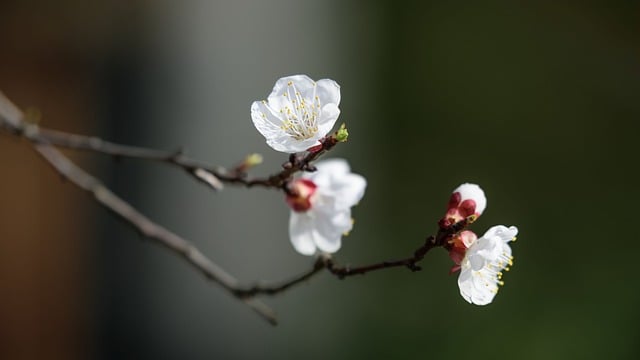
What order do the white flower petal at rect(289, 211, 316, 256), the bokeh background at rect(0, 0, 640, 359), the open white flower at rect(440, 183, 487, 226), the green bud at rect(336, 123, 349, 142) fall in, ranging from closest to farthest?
the green bud at rect(336, 123, 349, 142) → the open white flower at rect(440, 183, 487, 226) → the white flower petal at rect(289, 211, 316, 256) → the bokeh background at rect(0, 0, 640, 359)

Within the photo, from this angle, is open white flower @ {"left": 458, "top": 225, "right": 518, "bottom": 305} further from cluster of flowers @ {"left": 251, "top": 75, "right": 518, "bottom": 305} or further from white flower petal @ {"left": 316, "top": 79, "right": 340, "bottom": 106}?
white flower petal @ {"left": 316, "top": 79, "right": 340, "bottom": 106}

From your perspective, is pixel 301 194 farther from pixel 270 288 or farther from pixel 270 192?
pixel 270 192

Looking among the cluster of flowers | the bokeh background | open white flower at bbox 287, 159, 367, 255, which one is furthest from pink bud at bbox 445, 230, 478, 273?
the bokeh background

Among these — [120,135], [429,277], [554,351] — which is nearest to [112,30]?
[120,135]

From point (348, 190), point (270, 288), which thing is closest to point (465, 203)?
point (348, 190)

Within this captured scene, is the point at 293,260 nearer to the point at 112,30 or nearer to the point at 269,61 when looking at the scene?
the point at 269,61

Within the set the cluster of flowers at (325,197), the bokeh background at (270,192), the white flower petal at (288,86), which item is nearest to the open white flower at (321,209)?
the cluster of flowers at (325,197)

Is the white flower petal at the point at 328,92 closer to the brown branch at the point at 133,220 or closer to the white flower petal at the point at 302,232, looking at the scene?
the white flower petal at the point at 302,232

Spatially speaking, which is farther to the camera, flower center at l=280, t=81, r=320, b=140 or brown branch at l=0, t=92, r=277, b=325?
brown branch at l=0, t=92, r=277, b=325
